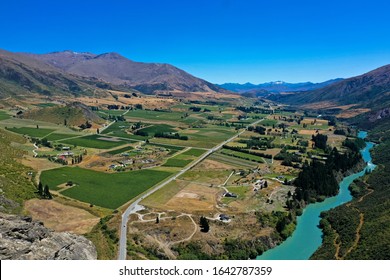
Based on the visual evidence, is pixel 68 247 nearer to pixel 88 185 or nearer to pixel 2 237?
pixel 2 237

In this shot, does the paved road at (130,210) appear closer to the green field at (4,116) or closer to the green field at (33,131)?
the green field at (33,131)

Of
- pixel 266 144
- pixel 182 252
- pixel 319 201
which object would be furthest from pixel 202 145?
pixel 182 252

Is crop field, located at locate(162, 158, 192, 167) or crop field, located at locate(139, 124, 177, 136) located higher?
crop field, located at locate(139, 124, 177, 136)

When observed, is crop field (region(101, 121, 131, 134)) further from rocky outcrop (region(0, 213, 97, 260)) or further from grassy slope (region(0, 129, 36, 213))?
rocky outcrop (region(0, 213, 97, 260))

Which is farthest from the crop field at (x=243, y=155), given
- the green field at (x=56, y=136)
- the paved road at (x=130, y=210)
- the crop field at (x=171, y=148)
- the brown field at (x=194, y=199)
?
the green field at (x=56, y=136)

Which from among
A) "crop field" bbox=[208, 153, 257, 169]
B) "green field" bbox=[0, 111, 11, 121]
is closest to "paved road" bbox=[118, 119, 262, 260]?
"crop field" bbox=[208, 153, 257, 169]

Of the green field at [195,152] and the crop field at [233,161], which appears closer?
the crop field at [233,161]
